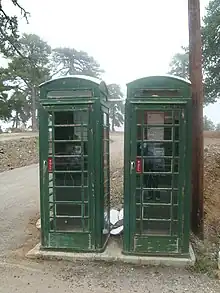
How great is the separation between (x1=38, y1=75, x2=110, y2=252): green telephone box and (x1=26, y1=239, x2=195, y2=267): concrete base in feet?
0.32

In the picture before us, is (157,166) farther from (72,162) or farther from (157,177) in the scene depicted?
(72,162)

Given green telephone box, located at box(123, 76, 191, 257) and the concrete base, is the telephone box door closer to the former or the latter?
green telephone box, located at box(123, 76, 191, 257)

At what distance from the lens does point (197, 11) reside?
5629 millimetres

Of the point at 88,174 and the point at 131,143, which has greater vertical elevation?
the point at 131,143

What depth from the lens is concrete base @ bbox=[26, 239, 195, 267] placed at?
472cm

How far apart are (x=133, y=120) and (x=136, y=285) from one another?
205 centimetres

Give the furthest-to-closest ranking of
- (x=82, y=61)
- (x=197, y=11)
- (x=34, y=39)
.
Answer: (x=82, y=61)
(x=34, y=39)
(x=197, y=11)

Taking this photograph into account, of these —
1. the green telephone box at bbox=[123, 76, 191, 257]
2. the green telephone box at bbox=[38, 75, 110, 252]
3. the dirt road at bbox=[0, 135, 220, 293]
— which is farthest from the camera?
the green telephone box at bbox=[38, 75, 110, 252]

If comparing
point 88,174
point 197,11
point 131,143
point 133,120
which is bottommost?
point 88,174

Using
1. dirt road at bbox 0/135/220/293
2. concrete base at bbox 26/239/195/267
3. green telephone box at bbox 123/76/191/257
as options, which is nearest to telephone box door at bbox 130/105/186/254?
green telephone box at bbox 123/76/191/257

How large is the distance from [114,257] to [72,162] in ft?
4.64

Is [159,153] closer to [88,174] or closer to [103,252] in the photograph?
[88,174]

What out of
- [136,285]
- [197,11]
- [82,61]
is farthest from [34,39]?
[136,285]

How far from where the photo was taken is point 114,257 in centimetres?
483
